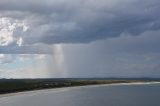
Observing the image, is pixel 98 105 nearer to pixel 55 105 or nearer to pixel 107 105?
pixel 107 105

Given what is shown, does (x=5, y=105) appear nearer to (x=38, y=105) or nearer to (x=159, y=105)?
(x=38, y=105)

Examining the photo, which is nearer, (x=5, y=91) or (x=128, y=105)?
(x=128, y=105)

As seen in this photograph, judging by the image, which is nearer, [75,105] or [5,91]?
[75,105]

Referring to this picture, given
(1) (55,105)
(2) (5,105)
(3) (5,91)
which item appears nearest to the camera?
(2) (5,105)

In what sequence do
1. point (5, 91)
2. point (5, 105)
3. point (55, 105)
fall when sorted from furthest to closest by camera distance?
point (5, 91)
point (55, 105)
point (5, 105)

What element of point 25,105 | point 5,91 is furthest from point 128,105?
point 5,91

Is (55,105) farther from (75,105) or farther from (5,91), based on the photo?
(5,91)

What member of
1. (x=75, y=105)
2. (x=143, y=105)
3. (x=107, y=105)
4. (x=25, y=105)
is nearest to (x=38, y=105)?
(x=25, y=105)
